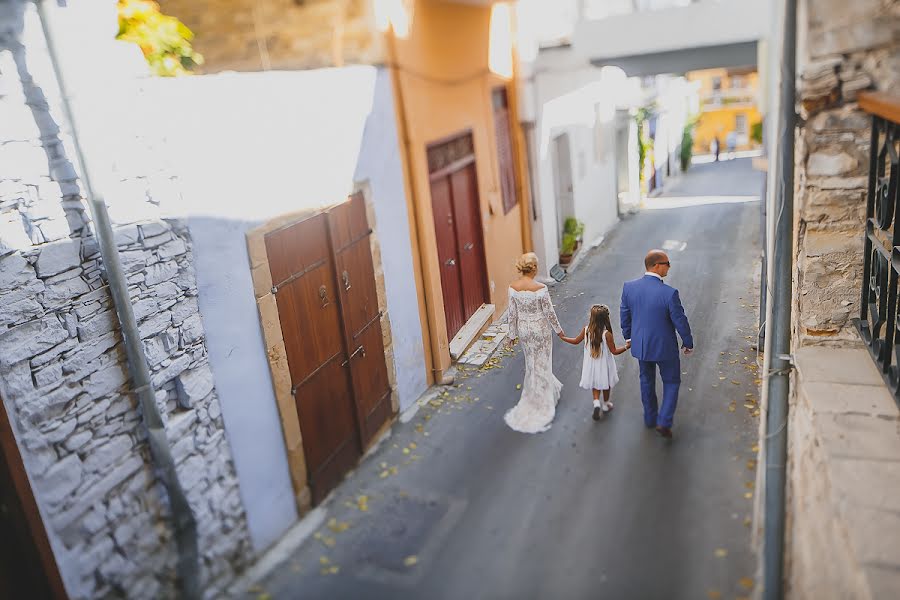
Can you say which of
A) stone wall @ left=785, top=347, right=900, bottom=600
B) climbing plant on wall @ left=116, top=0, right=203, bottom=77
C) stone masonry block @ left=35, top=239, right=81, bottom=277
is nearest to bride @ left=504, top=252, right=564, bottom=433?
stone wall @ left=785, top=347, right=900, bottom=600

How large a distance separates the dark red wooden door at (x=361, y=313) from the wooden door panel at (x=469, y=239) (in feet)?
7.93

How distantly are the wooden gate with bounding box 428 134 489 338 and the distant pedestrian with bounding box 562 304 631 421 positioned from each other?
2.33 meters

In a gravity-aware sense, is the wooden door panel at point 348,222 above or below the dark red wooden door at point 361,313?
above

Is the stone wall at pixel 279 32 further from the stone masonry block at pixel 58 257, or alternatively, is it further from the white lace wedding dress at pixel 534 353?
the stone masonry block at pixel 58 257

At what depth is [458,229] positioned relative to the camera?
881 cm

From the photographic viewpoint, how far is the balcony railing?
11.9ft

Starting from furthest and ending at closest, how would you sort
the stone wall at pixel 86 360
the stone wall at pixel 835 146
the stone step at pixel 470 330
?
the stone step at pixel 470 330 → the stone wall at pixel 835 146 → the stone wall at pixel 86 360

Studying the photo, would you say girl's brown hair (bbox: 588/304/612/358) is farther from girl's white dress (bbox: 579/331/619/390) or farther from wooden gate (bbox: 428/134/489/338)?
wooden gate (bbox: 428/134/489/338)

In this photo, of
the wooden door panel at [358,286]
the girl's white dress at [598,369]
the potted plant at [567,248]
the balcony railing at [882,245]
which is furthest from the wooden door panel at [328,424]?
the potted plant at [567,248]

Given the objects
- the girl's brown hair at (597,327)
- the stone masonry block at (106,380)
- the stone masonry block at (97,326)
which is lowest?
the girl's brown hair at (597,327)

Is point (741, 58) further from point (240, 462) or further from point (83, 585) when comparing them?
point (83, 585)

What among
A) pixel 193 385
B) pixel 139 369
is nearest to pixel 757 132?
pixel 193 385

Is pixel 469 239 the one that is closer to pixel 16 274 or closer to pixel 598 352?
pixel 598 352

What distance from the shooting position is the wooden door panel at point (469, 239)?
882cm
